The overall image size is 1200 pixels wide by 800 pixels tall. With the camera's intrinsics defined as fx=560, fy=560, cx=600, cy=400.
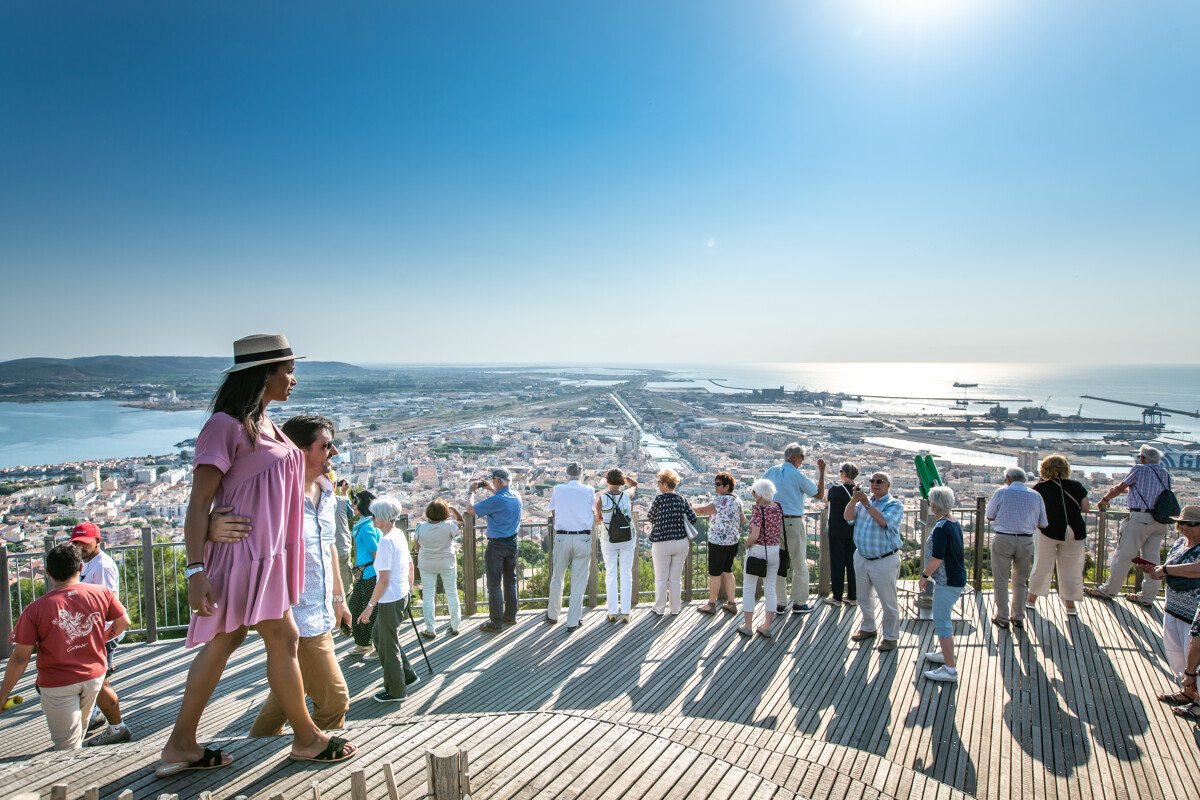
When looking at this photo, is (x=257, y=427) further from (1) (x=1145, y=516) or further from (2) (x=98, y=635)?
(1) (x=1145, y=516)

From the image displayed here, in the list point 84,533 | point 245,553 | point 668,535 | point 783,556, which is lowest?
point 783,556

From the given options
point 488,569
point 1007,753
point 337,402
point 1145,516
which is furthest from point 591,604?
point 337,402

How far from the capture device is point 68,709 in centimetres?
371

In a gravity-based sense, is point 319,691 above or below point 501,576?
above

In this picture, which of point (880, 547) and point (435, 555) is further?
point (435, 555)

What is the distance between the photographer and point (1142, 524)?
701cm

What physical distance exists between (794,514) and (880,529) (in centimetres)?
126

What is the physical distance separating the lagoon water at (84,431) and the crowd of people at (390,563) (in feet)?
83.1

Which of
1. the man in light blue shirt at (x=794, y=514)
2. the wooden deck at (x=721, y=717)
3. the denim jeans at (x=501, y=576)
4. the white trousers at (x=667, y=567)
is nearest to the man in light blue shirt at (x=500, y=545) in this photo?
the denim jeans at (x=501, y=576)

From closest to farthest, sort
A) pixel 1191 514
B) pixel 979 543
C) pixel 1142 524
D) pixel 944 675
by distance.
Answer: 1. pixel 1191 514
2. pixel 944 675
3. pixel 1142 524
4. pixel 979 543

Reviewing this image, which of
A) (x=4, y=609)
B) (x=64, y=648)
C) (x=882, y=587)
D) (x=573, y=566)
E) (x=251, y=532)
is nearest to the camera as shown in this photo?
(x=251, y=532)

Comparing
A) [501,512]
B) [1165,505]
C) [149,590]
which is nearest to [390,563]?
[501,512]

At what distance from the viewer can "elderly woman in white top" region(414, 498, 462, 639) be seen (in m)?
6.11

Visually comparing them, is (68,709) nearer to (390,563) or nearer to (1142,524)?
(390,563)
